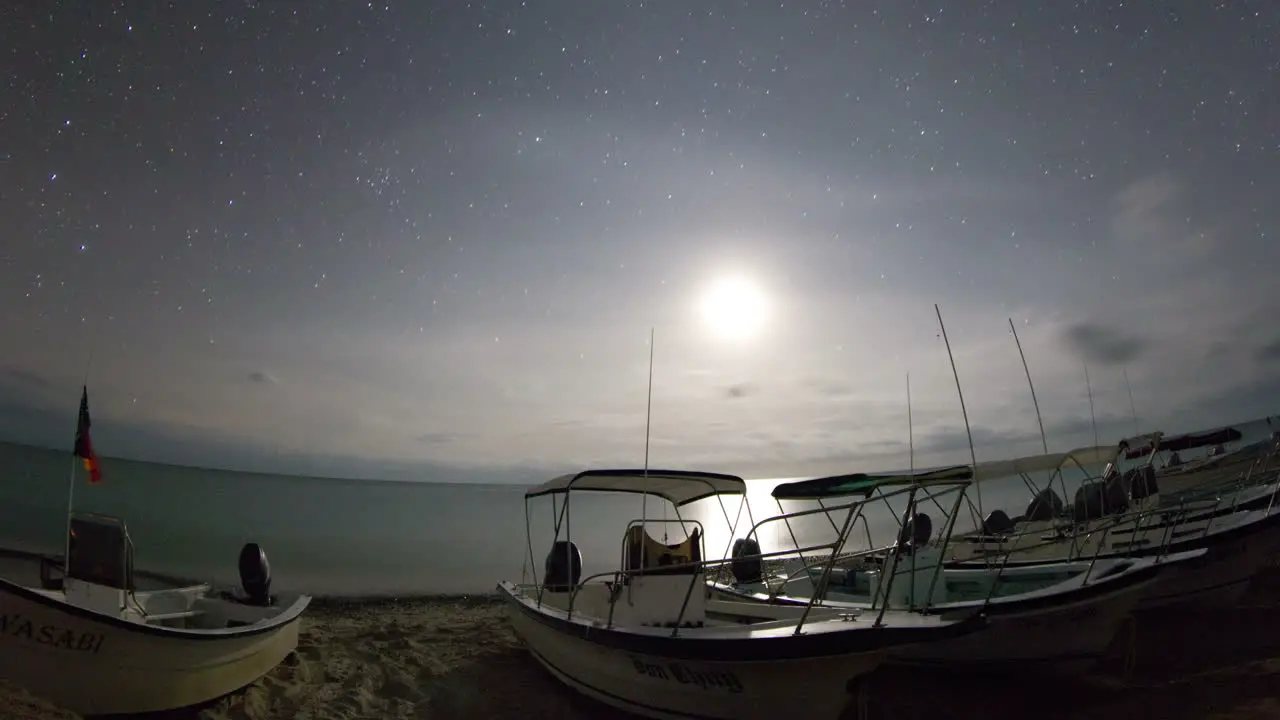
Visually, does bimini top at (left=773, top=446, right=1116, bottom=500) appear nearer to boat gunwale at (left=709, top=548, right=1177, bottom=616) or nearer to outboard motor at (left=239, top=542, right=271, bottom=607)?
boat gunwale at (left=709, top=548, right=1177, bottom=616)

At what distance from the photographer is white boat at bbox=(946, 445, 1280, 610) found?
37.1 feet

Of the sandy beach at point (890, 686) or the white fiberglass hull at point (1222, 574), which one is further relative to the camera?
the white fiberglass hull at point (1222, 574)

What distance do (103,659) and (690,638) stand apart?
20.5 feet

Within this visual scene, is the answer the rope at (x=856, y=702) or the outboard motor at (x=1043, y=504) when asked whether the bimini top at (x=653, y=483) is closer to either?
the rope at (x=856, y=702)

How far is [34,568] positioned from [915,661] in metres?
27.6

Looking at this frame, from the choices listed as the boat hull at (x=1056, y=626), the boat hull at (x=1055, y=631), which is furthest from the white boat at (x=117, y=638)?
the boat hull at (x=1055, y=631)

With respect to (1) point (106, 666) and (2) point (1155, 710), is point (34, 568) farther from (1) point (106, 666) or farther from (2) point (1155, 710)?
(2) point (1155, 710)

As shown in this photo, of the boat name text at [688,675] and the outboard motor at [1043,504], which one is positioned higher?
the outboard motor at [1043,504]

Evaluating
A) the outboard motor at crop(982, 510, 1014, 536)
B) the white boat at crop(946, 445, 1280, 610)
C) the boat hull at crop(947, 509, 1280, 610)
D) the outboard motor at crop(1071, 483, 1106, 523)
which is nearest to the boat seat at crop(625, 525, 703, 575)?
the white boat at crop(946, 445, 1280, 610)

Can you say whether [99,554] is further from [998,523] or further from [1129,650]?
[998,523]

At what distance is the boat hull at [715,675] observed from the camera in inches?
235

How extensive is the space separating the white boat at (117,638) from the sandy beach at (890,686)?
0.95 feet

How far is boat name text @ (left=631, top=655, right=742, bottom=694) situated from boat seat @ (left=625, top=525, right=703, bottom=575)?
7.04 feet

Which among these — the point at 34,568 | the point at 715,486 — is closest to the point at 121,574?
the point at 715,486
